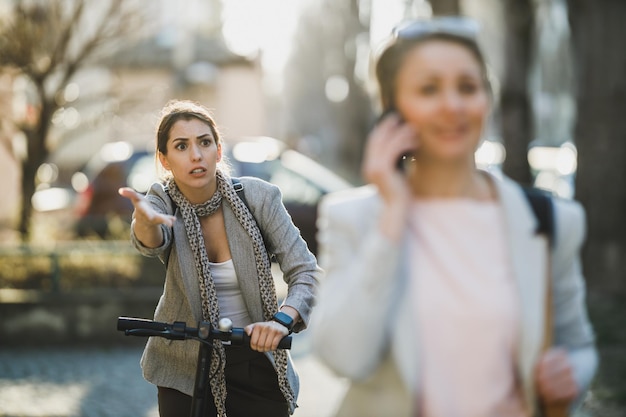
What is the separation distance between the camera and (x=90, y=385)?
823 cm

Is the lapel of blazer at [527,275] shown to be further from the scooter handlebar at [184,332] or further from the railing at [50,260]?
the railing at [50,260]

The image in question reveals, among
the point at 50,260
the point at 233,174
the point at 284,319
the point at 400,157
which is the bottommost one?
the point at 50,260

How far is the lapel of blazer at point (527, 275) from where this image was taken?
214 centimetres

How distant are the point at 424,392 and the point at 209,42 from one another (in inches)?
1509

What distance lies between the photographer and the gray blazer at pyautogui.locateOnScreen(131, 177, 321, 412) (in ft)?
12.0

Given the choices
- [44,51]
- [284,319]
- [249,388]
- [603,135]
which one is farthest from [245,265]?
[44,51]

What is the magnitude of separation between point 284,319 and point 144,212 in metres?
0.64

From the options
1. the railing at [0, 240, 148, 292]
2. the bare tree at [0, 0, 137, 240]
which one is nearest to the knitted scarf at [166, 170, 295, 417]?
the railing at [0, 240, 148, 292]

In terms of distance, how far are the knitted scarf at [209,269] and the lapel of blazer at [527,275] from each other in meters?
1.63

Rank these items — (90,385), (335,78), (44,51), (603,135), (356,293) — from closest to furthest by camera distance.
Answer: (356,293) → (90,385) → (603,135) → (44,51) → (335,78)

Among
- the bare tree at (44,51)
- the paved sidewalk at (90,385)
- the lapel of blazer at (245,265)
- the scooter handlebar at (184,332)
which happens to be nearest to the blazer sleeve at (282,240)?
the lapel of blazer at (245,265)

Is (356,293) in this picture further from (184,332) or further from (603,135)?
(603,135)

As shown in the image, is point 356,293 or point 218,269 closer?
point 356,293

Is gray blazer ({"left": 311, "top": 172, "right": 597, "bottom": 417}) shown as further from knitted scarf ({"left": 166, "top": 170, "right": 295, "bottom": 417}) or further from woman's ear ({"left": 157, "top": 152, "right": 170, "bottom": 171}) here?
woman's ear ({"left": 157, "top": 152, "right": 170, "bottom": 171})
